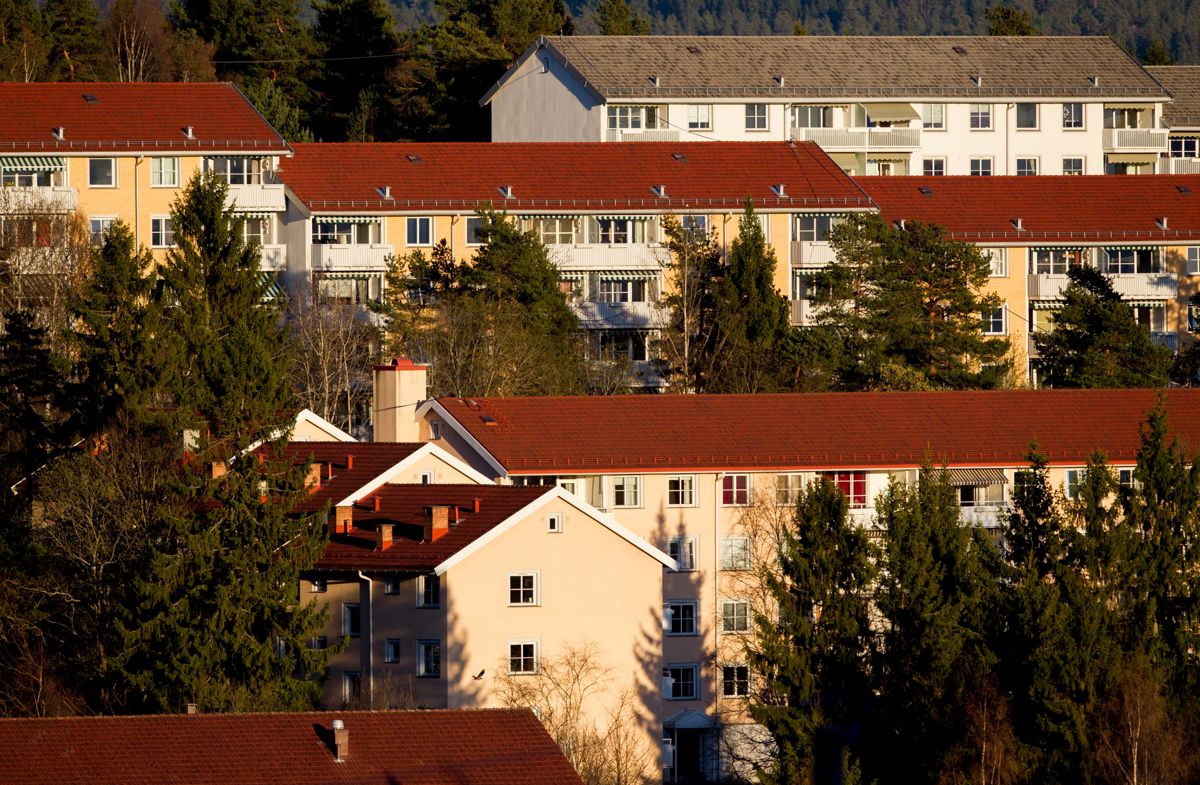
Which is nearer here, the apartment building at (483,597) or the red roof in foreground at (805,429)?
the apartment building at (483,597)

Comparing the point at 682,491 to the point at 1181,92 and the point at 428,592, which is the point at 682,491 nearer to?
the point at 428,592

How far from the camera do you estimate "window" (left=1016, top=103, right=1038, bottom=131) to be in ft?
306

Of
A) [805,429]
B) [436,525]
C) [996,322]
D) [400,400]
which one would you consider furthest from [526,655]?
[996,322]

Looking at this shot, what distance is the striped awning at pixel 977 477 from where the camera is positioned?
2350 inches

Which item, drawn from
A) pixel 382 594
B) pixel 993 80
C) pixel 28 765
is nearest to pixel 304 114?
pixel 993 80

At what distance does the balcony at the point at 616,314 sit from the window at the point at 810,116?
52.4ft

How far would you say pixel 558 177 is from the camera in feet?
258

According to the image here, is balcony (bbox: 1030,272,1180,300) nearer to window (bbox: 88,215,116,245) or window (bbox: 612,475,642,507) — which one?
window (bbox: 612,475,642,507)

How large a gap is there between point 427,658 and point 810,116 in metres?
42.3

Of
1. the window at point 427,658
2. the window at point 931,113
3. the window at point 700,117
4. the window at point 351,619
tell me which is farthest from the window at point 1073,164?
the window at point 427,658

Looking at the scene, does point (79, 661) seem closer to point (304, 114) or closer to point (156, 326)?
point (156, 326)

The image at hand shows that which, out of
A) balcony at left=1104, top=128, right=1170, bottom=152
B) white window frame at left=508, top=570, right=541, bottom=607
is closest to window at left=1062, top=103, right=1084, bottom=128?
balcony at left=1104, top=128, right=1170, bottom=152

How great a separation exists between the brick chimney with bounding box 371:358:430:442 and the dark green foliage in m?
18.3

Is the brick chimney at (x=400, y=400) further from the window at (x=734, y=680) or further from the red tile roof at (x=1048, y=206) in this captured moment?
the red tile roof at (x=1048, y=206)
